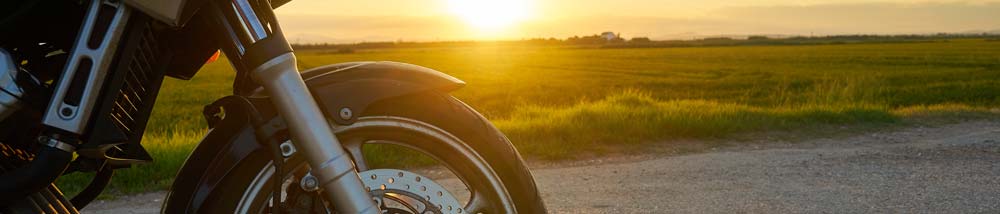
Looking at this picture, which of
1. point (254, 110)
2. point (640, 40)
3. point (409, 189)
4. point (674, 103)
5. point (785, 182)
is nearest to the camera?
point (254, 110)

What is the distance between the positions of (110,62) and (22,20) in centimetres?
28

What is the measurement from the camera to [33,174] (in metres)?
1.94

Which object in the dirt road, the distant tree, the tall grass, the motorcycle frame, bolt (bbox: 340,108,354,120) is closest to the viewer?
the motorcycle frame

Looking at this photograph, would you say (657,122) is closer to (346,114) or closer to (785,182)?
(785,182)

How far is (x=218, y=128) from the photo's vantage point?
228 centimetres

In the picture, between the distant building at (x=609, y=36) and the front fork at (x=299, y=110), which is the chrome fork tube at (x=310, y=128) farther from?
the distant building at (x=609, y=36)

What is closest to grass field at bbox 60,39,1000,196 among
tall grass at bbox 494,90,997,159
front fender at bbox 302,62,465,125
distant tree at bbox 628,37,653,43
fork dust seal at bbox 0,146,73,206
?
tall grass at bbox 494,90,997,159

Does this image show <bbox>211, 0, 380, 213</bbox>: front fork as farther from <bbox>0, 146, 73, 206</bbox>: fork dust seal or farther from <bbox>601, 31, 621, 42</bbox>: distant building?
<bbox>601, 31, 621, 42</bbox>: distant building

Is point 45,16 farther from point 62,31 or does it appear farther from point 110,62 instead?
point 110,62

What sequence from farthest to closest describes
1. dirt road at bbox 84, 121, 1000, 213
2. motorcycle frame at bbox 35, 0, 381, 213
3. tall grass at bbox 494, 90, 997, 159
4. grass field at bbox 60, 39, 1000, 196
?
grass field at bbox 60, 39, 1000, 196
tall grass at bbox 494, 90, 997, 159
dirt road at bbox 84, 121, 1000, 213
motorcycle frame at bbox 35, 0, 381, 213

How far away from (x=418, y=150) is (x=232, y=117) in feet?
1.56

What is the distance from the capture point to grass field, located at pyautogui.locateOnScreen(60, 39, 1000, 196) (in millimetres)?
8266

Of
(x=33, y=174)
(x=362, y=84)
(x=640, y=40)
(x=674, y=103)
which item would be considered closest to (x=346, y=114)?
(x=362, y=84)

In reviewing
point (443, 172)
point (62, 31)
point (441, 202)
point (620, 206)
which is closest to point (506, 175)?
point (441, 202)
